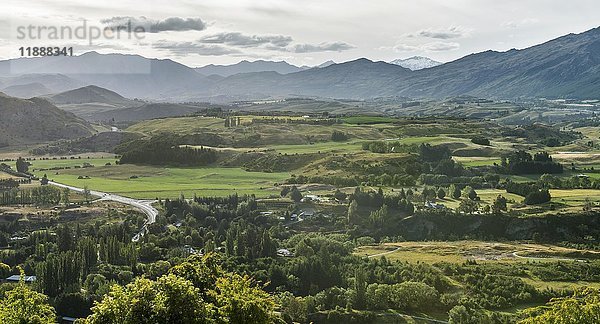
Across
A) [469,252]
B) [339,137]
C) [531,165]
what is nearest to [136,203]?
[469,252]

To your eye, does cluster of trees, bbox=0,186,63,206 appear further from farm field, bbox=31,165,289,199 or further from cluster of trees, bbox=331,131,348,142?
cluster of trees, bbox=331,131,348,142

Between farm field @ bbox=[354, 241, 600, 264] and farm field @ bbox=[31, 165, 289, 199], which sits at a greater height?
farm field @ bbox=[31, 165, 289, 199]

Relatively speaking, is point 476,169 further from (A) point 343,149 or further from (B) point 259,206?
(B) point 259,206

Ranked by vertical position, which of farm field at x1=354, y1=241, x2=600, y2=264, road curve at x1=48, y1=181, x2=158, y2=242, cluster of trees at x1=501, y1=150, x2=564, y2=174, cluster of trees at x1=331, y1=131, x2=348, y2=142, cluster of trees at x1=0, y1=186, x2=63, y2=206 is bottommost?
farm field at x1=354, y1=241, x2=600, y2=264

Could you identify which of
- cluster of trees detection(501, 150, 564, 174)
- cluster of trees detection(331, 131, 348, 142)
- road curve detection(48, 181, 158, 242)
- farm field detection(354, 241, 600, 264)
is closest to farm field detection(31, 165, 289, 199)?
road curve detection(48, 181, 158, 242)

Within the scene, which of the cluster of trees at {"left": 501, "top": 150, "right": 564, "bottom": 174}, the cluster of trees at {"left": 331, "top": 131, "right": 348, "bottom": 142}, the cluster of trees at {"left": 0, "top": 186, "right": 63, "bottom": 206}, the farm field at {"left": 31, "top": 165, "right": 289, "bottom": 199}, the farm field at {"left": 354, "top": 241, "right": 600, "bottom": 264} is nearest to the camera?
the farm field at {"left": 354, "top": 241, "right": 600, "bottom": 264}

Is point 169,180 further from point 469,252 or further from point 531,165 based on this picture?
point 531,165

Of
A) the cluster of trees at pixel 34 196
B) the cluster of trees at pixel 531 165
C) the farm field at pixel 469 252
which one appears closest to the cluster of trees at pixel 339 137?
the cluster of trees at pixel 531 165

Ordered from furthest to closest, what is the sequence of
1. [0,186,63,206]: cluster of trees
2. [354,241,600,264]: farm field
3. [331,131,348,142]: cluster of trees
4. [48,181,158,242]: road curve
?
[331,131,348,142]: cluster of trees, [0,186,63,206]: cluster of trees, [48,181,158,242]: road curve, [354,241,600,264]: farm field

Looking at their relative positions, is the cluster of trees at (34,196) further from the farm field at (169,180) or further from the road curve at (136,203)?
the farm field at (169,180)

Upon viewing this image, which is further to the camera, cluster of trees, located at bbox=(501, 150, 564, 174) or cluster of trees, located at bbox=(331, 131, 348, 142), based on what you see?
cluster of trees, located at bbox=(331, 131, 348, 142)

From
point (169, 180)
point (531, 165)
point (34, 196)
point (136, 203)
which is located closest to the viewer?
point (136, 203)

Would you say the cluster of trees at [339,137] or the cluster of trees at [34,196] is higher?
the cluster of trees at [339,137]
